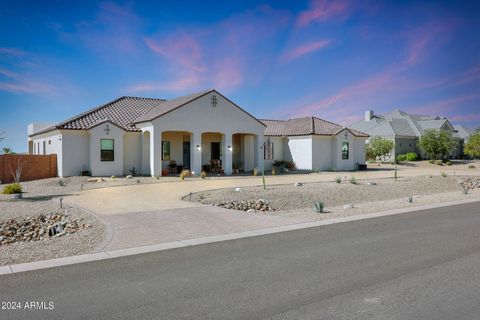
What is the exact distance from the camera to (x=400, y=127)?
5553 centimetres

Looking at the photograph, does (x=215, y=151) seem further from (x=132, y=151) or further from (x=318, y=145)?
(x=318, y=145)

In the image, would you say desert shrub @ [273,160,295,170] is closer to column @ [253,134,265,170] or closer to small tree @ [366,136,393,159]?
column @ [253,134,265,170]

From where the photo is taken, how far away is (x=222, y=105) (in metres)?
29.1

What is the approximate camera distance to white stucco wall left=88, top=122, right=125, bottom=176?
2558 centimetres

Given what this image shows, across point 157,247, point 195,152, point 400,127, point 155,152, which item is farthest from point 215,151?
point 400,127

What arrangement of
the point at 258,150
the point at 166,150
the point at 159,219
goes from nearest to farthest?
the point at 159,219 → the point at 166,150 → the point at 258,150

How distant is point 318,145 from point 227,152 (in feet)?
31.3

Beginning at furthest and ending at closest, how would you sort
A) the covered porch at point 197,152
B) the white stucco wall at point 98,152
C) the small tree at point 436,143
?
1. the small tree at point 436,143
2. the covered porch at point 197,152
3. the white stucco wall at point 98,152

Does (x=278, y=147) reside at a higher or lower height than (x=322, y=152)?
higher

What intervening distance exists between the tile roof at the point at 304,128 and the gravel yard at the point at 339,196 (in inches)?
449

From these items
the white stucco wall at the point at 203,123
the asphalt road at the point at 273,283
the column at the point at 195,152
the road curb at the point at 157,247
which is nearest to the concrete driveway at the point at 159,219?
the road curb at the point at 157,247

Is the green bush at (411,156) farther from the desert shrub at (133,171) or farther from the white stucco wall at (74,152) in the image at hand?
the white stucco wall at (74,152)

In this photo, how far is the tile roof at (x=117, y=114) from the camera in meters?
26.1

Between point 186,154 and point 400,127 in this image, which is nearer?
point 186,154
